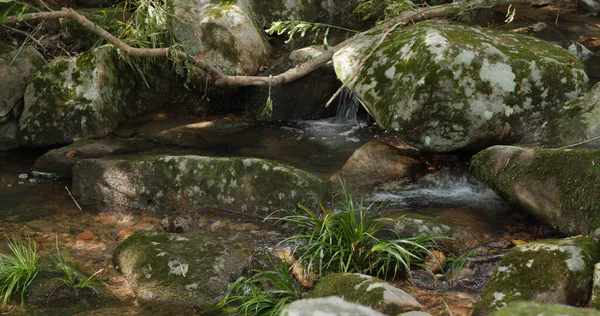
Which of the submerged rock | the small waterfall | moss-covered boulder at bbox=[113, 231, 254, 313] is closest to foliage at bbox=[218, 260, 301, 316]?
moss-covered boulder at bbox=[113, 231, 254, 313]

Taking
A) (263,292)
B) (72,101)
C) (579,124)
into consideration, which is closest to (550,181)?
(579,124)

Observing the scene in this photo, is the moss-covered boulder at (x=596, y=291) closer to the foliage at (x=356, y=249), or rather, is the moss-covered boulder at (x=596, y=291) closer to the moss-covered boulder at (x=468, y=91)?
the foliage at (x=356, y=249)

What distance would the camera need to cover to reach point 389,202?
17.8 feet

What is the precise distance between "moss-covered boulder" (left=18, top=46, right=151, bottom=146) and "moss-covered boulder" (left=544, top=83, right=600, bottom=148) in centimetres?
463

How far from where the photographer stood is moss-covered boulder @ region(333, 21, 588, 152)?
216 inches

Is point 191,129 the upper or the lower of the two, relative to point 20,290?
upper

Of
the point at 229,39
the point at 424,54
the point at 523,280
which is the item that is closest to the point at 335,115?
the point at 229,39

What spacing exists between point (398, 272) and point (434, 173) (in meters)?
1.83

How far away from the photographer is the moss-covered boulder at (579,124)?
5.19 meters

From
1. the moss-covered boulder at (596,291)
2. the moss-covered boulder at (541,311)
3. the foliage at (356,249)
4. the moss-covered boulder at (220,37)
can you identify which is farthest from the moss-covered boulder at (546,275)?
the moss-covered boulder at (220,37)

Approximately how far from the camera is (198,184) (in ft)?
18.1

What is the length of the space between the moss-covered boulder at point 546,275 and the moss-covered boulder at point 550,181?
0.54m

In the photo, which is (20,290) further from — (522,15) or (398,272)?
(522,15)

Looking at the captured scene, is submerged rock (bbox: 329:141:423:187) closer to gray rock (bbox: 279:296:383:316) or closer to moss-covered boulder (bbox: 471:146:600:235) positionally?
moss-covered boulder (bbox: 471:146:600:235)
